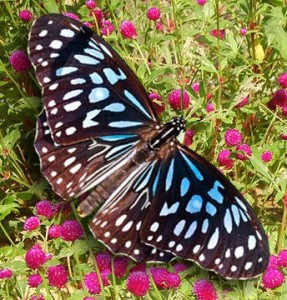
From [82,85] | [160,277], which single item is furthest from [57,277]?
[82,85]

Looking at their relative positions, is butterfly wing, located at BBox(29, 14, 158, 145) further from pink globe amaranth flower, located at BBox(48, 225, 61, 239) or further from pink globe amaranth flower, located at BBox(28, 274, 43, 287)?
pink globe amaranth flower, located at BBox(28, 274, 43, 287)

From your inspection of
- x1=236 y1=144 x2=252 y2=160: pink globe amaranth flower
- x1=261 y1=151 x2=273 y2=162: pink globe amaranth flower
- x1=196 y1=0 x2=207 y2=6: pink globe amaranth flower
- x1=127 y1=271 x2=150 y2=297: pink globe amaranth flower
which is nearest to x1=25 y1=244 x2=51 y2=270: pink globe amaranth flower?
x1=127 y1=271 x2=150 y2=297: pink globe amaranth flower

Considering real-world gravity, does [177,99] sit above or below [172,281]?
above

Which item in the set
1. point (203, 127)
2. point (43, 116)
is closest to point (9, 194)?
point (43, 116)

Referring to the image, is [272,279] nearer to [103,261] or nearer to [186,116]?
[103,261]

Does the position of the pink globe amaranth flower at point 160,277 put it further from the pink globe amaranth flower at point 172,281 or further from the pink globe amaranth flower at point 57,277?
the pink globe amaranth flower at point 57,277

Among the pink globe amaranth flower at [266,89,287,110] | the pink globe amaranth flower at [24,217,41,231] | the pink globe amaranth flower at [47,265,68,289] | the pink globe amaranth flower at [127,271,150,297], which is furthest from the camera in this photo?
the pink globe amaranth flower at [266,89,287,110]

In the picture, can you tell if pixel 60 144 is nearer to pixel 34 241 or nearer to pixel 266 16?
pixel 34 241

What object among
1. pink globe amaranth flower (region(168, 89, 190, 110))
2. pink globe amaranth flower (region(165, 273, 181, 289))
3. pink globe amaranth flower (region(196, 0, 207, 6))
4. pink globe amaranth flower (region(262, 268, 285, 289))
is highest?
pink globe amaranth flower (region(196, 0, 207, 6))
